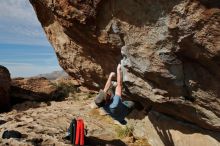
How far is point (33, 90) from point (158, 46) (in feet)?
34.4

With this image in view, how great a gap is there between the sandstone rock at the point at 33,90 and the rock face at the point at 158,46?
23.0 feet

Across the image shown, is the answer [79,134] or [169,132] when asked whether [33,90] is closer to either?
[79,134]

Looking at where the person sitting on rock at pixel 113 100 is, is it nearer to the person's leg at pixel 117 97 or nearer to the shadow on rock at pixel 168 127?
the person's leg at pixel 117 97

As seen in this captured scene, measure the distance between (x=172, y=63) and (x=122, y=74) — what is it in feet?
5.62

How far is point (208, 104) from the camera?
25.5 feet

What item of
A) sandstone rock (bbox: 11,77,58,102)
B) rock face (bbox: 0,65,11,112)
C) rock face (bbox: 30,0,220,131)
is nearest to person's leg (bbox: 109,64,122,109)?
rock face (bbox: 30,0,220,131)

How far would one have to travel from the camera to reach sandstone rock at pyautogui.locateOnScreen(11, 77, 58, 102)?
16.4 metres

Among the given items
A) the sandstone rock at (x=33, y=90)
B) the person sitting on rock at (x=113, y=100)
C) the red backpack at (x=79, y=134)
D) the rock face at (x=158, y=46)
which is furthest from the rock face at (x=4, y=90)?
the person sitting on rock at (x=113, y=100)

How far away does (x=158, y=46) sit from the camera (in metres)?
7.37

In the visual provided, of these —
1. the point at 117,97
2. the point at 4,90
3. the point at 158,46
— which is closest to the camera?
the point at 158,46

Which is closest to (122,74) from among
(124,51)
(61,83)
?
(124,51)

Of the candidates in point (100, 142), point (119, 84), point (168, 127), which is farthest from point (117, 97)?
point (100, 142)

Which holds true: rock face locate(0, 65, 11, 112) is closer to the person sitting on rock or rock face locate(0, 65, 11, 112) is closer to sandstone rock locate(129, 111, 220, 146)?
sandstone rock locate(129, 111, 220, 146)

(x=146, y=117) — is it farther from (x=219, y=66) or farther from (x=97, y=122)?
(x=219, y=66)
